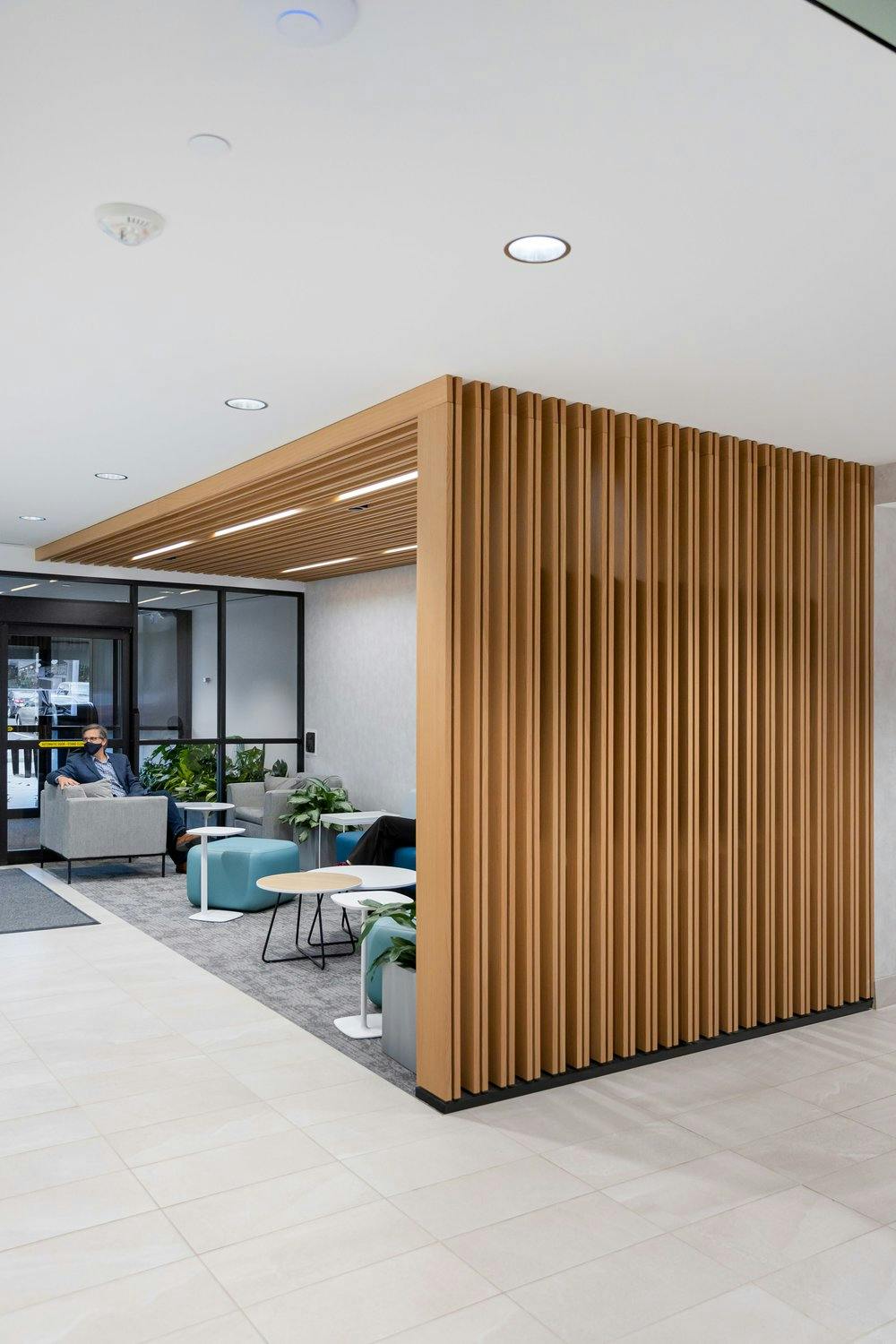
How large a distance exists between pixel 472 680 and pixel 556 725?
45 cm

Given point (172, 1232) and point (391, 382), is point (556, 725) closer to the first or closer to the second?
point (391, 382)

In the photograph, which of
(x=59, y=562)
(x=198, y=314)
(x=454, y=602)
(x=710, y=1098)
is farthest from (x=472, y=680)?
(x=59, y=562)

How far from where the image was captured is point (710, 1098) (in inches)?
162

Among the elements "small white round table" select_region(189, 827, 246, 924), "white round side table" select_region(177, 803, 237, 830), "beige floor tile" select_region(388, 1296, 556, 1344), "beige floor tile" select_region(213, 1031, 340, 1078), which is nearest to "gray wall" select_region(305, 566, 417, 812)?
"white round side table" select_region(177, 803, 237, 830)

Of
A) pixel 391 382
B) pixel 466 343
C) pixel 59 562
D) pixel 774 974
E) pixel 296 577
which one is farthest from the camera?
pixel 296 577

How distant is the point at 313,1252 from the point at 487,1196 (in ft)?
1.99

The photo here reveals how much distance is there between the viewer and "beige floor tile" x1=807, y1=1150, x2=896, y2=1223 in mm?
3242

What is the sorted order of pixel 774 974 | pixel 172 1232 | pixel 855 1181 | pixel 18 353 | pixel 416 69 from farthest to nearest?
pixel 774 974 → pixel 18 353 → pixel 855 1181 → pixel 172 1232 → pixel 416 69

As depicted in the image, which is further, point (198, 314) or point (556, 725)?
point (556, 725)

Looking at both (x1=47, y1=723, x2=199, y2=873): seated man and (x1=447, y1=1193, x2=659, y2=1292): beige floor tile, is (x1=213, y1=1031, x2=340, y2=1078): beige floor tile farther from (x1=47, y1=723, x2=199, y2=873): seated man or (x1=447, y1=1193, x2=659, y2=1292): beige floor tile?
(x1=47, y1=723, x2=199, y2=873): seated man

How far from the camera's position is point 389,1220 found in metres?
3.14

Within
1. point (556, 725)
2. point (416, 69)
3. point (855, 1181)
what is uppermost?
point (416, 69)

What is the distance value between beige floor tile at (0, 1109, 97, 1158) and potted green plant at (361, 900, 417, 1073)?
4.19 feet

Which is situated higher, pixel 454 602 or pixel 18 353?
pixel 18 353
